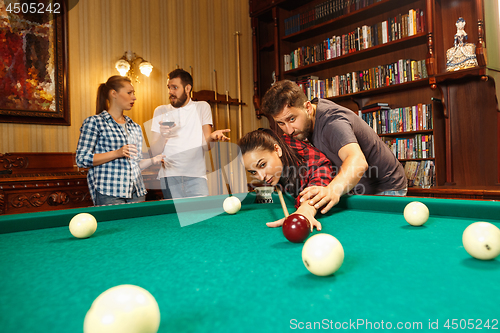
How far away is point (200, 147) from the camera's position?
2988 millimetres

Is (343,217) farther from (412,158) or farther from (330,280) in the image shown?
→ (412,158)

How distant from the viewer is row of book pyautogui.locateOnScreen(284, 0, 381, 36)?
3588mm

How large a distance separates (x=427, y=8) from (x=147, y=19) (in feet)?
10.3

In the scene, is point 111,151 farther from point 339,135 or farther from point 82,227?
point 339,135

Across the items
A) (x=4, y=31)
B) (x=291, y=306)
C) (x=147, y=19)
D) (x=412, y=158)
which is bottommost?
(x=291, y=306)

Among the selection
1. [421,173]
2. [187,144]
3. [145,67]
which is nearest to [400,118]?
[421,173]

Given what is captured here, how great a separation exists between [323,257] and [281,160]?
1.28 meters

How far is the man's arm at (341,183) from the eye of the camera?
1.44m

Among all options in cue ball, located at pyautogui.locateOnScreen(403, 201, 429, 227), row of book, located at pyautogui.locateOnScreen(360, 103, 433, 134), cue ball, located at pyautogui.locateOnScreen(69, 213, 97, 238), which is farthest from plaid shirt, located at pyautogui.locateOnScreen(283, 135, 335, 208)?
row of book, located at pyautogui.locateOnScreen(360, 103, 433, 134)

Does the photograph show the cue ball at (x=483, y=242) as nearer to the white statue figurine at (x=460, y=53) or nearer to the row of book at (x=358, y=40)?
the white statue figurine at (x=460, y=53)

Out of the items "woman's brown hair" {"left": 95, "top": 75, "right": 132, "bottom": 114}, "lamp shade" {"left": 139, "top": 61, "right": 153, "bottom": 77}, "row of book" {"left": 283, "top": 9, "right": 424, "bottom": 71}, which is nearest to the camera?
"woman's brown hair" {"left": 95, "top": 75, "right": 132, "bottom": 114}

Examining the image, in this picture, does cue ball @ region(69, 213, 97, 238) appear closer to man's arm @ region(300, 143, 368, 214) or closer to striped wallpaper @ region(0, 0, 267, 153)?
man's arm @ region(300, 143, 368, 214)

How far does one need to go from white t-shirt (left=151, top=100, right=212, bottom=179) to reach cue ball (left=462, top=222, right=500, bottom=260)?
232 cm

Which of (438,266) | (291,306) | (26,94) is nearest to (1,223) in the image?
(291,306)
